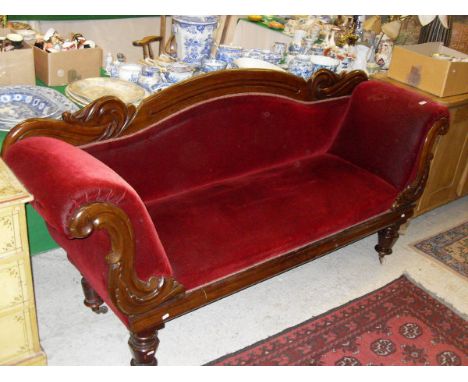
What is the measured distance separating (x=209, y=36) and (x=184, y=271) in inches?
44.9

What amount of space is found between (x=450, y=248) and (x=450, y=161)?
0.46 meters

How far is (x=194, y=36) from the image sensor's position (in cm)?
209

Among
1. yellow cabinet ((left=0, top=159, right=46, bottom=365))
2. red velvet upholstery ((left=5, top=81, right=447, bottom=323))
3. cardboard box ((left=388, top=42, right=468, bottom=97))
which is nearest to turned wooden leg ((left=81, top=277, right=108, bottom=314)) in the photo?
red velvet upholstery ((left=5, top=81, right=447, bottom=323))

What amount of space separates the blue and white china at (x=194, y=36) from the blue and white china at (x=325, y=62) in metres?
0.57

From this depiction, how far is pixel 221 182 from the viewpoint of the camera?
2.01m

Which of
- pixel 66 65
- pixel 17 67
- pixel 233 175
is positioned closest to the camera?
pixel 17 67

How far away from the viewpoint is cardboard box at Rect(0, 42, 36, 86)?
5.82 feet

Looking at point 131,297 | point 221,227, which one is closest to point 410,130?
point 221,227

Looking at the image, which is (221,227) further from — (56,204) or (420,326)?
(420,326)

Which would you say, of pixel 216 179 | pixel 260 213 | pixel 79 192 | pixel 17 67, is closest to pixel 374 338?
pixel 260 213

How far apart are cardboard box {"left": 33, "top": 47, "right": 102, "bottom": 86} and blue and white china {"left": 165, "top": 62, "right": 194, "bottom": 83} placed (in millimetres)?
313

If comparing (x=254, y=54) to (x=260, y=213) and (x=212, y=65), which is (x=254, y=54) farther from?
(x=260, y=213)

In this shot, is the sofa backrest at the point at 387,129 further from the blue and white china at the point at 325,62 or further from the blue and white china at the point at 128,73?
the blue and white china at the point at 128,73

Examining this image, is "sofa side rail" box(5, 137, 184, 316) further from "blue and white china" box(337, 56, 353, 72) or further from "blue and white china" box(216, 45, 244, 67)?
"blue and white china" box(337, 56, 353, 72)
